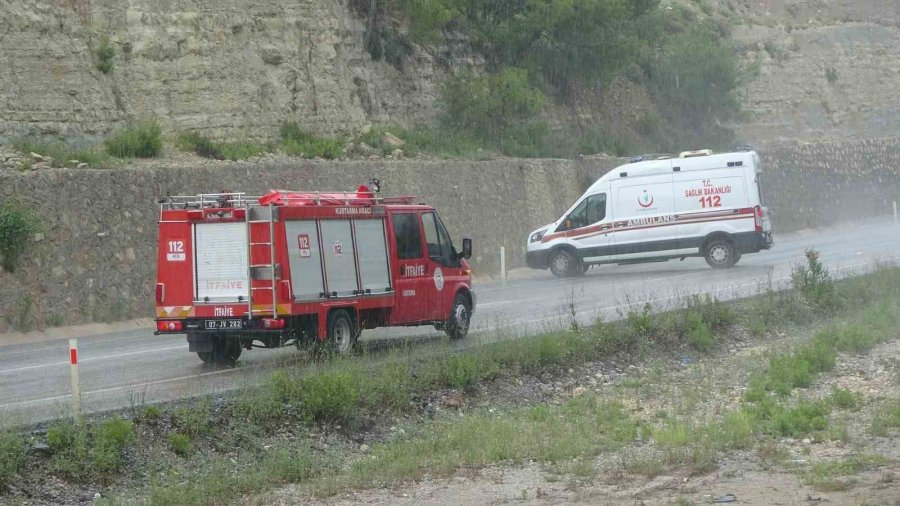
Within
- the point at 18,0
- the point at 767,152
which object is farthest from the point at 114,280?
the point at 767,152

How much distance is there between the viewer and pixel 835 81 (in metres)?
73.7

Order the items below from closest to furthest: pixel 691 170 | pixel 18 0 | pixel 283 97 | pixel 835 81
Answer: pixel 18 0 → pixel 691 170 → pixel 283 97 → pixel 835 81

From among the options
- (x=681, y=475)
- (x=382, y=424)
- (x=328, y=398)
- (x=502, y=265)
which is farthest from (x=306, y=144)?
(x=681, y=475)

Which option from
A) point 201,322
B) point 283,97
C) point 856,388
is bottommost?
point 856,388

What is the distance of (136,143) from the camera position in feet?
98.6

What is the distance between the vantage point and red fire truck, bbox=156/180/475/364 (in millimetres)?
16406

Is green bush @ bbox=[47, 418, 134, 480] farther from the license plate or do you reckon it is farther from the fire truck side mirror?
the fire truck side mirror

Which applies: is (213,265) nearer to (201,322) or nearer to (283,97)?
(201,322)

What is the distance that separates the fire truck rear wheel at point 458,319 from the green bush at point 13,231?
32.2ft

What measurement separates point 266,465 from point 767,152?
4645 cm

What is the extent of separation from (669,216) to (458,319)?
14429 mm

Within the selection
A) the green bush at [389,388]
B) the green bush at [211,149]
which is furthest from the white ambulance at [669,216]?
the green bush at [389,388]

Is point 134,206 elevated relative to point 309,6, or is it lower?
lower

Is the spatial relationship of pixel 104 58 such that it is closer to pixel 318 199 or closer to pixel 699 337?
pixel 318 199
